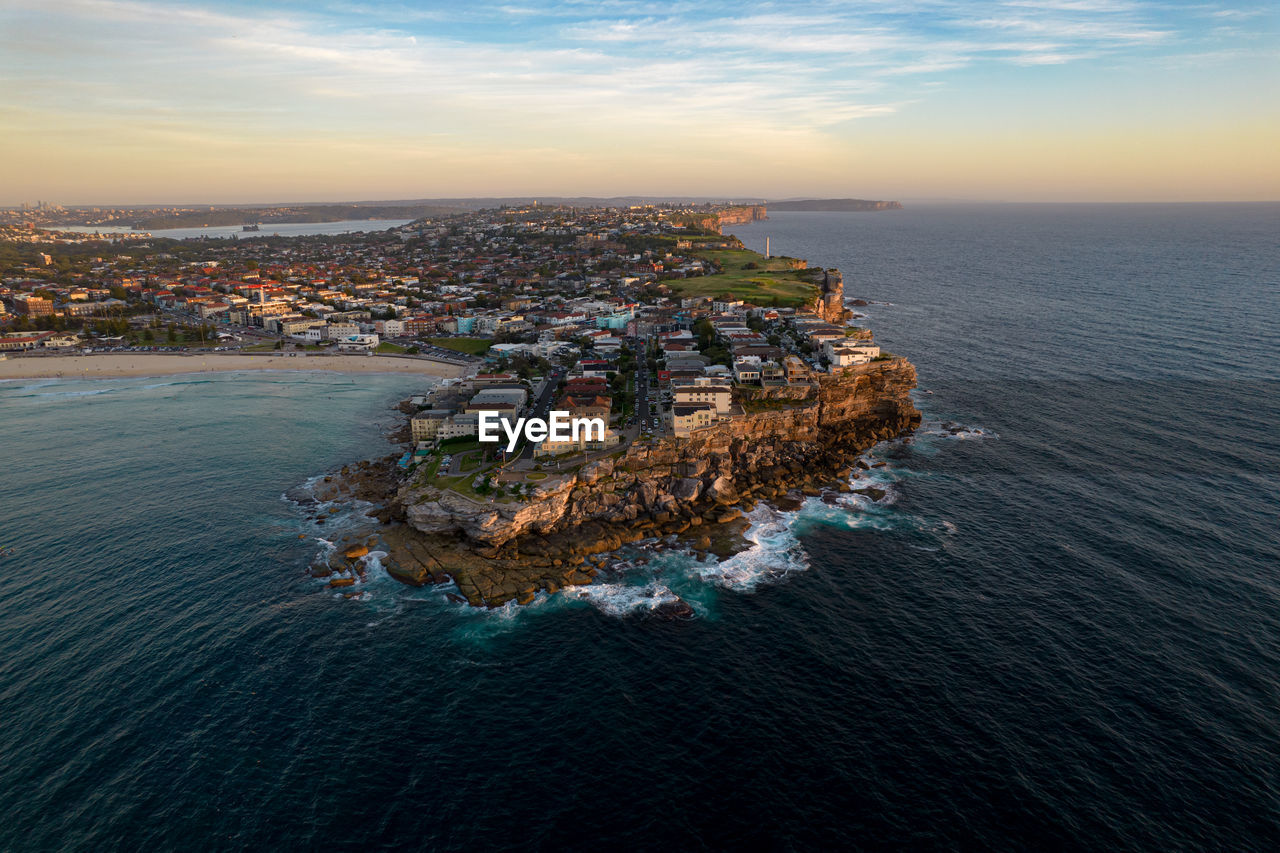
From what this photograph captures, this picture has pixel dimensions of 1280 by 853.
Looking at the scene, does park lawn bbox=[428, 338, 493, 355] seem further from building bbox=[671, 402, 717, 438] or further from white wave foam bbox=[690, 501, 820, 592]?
white wave foam bbox=[690, 501, 820, 592]

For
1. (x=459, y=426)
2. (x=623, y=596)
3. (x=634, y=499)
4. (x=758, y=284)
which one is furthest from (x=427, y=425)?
(x=758, y=284)

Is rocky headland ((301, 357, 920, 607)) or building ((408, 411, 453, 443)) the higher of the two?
building ((408, 411, 453, 443))

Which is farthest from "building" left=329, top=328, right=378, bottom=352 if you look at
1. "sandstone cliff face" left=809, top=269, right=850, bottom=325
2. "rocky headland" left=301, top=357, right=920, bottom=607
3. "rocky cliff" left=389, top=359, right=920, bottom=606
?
"sandstone cliff face" left=809, top=269, right=850, bottom=325

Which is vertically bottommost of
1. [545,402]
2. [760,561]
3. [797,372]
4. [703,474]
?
[760,561]

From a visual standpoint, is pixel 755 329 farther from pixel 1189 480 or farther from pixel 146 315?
pixel 146 315

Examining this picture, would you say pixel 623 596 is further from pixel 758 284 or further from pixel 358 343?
pixel 758 284

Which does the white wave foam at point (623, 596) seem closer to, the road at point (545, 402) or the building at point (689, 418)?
the road at point (545, 402)

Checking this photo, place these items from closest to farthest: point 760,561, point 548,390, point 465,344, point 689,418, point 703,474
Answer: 1. point 760,561
2. point 703,474
3. point 689,418
4. point 548,390
5. point 465,344

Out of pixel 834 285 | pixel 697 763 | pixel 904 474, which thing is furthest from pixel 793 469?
pixel 834 285
